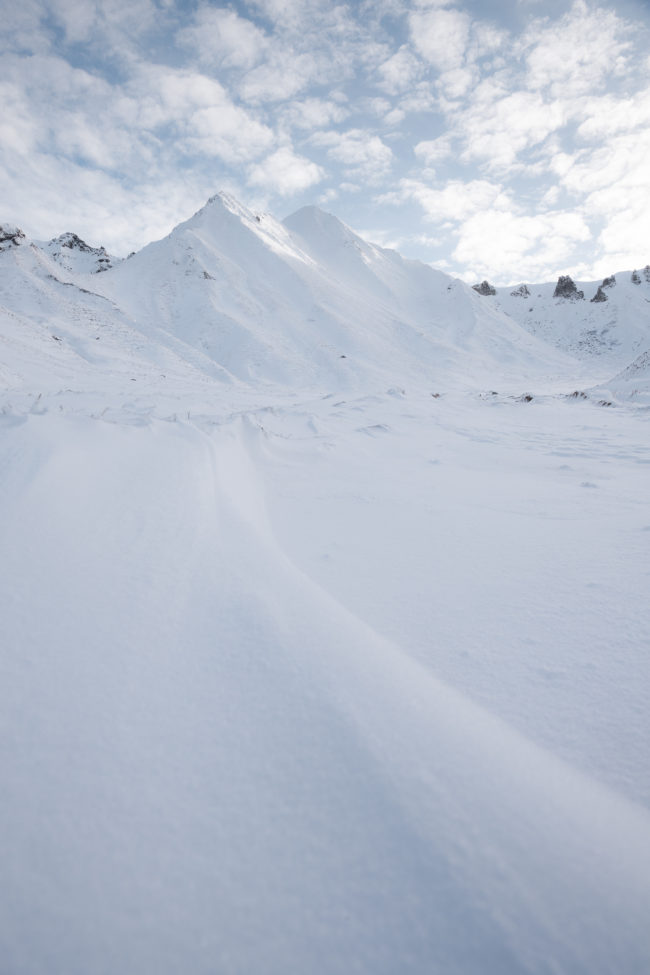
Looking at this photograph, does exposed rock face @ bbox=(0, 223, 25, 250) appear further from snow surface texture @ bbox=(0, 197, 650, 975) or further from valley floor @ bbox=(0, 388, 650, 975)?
valley floor @ bbox=(0, 388, 650, 975)

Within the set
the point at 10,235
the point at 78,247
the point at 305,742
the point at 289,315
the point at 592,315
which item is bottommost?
the point at 305,742

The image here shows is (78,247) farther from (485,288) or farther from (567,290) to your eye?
(567,290)

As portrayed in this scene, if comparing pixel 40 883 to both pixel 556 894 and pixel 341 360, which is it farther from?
pixel 341 360

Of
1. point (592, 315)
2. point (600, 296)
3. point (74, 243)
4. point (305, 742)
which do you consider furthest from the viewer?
point (74, 243)

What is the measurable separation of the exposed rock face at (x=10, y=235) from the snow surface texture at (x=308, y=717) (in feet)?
96.7

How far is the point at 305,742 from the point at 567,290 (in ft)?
183

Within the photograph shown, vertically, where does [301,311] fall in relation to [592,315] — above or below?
below

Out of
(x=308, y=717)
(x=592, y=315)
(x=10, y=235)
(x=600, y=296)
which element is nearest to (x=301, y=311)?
(x=10, y=235)

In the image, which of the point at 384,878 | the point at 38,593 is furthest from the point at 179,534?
the point at 384,878

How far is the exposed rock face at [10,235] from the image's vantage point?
23.2 m

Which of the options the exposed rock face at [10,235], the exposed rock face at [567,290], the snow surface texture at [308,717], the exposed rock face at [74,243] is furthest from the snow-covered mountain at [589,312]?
the exposed rock face at [74,243]

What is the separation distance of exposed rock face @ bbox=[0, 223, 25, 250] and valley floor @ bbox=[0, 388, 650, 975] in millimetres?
30344

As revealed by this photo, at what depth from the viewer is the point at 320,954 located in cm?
65

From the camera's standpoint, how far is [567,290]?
4403 cm
